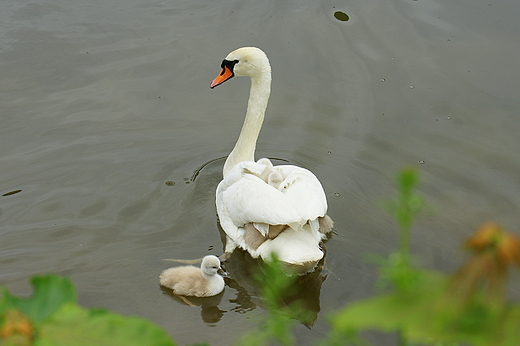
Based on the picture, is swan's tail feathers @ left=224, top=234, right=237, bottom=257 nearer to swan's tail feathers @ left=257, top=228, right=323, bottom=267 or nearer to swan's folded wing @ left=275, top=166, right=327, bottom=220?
swan's tail feathers @ left=257, top=228, right=323, bottom=267

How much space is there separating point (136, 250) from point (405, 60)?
16.2ft

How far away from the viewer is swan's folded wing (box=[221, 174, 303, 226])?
4723mm

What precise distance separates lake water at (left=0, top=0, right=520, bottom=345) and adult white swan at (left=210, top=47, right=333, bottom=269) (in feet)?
1.10

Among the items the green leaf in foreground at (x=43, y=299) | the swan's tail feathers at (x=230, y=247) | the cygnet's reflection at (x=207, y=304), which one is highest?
the green leaf in foreground at (x=43, y=299)

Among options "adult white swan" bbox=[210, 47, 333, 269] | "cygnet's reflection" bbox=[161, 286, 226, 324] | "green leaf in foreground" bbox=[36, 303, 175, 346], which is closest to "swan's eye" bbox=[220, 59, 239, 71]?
"adult white swan" bbox=[210, 47, 333, 269]

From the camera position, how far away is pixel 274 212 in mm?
4742

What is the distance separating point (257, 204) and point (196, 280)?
835 millimetres

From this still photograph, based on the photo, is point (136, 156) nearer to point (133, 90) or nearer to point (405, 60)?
point (133, 90)

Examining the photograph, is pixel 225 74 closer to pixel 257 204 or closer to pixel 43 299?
pixel 257 204

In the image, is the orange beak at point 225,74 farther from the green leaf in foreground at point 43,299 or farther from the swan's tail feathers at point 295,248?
the green leaf in foreground at point 43,299

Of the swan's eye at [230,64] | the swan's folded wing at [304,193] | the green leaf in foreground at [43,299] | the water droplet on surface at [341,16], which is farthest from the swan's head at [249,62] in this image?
the green leaf in foreground at [43,299]

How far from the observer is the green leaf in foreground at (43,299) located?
97 centimetres

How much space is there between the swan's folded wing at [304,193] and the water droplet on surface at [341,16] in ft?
15.0

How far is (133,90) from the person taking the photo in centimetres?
773
